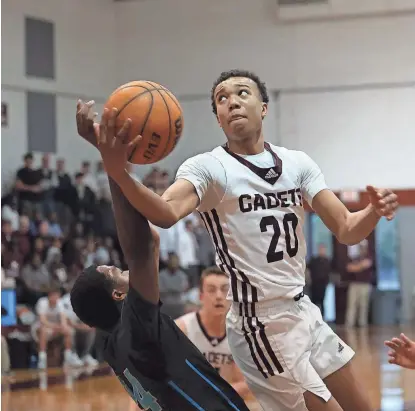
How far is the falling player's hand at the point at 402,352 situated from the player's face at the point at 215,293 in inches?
69.0

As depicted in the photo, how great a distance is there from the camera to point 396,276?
1898cm

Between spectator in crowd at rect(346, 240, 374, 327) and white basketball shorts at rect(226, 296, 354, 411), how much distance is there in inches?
574

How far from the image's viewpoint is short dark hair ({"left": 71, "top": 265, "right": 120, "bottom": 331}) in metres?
3.33

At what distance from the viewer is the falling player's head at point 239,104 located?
382 centimetres

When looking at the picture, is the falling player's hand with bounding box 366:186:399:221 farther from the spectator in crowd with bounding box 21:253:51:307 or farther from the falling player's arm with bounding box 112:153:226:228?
the spectator in crowd with bounding box 21:253:51:307

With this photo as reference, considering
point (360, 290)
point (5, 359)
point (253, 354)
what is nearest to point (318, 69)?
point (360, 290)

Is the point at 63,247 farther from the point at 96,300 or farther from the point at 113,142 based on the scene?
the point at 113,142

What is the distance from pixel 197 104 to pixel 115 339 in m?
14.9

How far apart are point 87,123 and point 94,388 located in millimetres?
7642

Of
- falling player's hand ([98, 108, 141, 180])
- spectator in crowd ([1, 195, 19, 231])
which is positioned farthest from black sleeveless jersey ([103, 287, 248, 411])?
spectator in crowd ([1, 195, 19, 231])

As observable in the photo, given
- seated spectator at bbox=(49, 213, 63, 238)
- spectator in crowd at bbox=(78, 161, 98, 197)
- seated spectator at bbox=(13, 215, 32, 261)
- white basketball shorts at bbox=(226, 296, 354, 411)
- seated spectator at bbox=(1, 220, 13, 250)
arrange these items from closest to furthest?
white basketball shorts at bbox=(226, 296, 354, 411) → seated spectator at bbox=(1, 220, 13, 250) → seated spectator at bbox=(13, 215, 32, 261) → seated spectator at bbox=(49, 213, 63, 238) → spectator in crowd at bbox=(78, 161, 98, 197)

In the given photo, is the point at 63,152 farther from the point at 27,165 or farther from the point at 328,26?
the point at 328,26

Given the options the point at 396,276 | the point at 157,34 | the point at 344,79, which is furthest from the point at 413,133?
the point at 157,34

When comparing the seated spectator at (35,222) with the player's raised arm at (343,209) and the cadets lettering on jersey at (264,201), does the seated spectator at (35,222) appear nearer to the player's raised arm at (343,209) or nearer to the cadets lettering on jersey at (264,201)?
the player's raised arm at (343,209)
